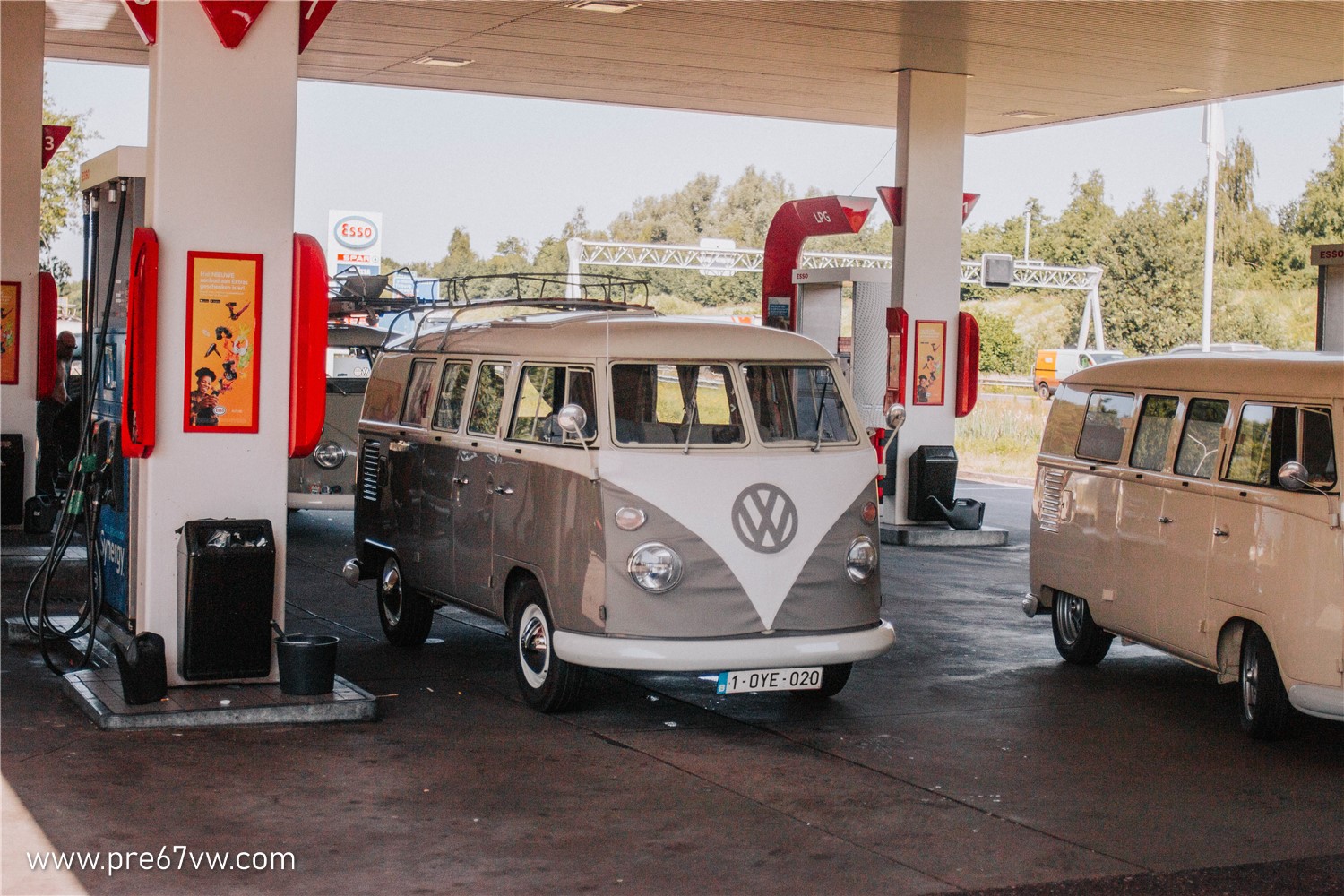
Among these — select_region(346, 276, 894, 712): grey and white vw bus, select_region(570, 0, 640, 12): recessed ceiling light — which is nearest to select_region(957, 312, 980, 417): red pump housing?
select_region(570, 0, 640, 12): recessed ceiling light

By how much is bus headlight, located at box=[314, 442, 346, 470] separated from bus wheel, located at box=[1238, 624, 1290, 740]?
9.80 m

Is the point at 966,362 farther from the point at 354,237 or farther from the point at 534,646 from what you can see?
the point at 354,237

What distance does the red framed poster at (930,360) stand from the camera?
16406 mm

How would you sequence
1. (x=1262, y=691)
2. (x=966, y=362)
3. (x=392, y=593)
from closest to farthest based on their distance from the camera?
(x=1262, y=691)
(x=392, y=593)
(x=966, y=362)

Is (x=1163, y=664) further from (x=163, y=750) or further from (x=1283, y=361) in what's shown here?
(x=163, y=750)

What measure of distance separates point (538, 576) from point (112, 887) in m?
3.22

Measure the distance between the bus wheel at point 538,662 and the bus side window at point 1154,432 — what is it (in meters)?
3.59

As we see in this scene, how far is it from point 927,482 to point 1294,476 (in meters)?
8.96

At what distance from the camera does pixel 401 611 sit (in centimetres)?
1010

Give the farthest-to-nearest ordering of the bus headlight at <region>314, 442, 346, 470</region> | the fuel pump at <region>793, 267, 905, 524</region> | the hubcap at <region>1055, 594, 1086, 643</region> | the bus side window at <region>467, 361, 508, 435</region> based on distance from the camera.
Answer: the fuel pump at <region>793, 267, 905, 524</region>, the bus headlight at <region>314, 442, 346, 470</region>, the hubcap at <region>1055, 594, 1086, 643</region>, the bus side window at <region>467, 361, 508, 435</region>

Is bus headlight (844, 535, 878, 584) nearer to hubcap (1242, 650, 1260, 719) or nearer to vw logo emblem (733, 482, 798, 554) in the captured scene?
vw logo emblem (733, 482, 798, 554)

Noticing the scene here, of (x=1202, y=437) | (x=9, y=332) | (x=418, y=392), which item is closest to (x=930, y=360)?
(x=418, y=392)

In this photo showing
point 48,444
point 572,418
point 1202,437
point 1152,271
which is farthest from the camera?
point 1152,271

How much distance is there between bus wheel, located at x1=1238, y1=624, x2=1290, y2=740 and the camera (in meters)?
7.85
